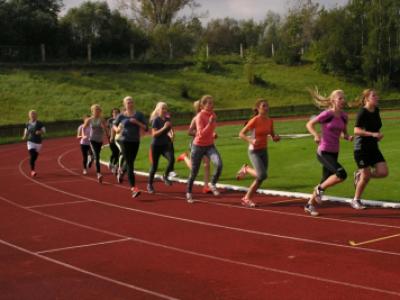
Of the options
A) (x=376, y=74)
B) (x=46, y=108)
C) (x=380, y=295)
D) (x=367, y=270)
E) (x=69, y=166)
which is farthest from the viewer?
(x=376, y=74)

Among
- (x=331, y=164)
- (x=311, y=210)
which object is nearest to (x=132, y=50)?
(x=311, y=210)

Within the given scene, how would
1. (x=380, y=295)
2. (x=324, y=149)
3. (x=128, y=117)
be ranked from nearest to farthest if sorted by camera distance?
(x=380, y=295)
(x=324, y=149)
(x=128, y=117)

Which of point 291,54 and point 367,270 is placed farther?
point 291,54

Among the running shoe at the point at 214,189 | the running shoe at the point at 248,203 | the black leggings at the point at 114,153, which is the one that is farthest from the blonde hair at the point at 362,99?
the black leggings at the point at 114,153

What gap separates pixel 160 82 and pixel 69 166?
4324 cm

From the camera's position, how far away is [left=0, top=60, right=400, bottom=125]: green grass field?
2025 inches

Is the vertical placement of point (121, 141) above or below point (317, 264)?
above

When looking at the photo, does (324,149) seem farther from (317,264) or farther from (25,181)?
(25,181)

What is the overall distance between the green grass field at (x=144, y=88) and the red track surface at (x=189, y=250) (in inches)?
1392

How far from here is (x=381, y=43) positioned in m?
71.9

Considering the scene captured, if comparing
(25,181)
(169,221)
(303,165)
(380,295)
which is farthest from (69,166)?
(380,295)

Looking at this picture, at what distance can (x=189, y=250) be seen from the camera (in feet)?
27.5

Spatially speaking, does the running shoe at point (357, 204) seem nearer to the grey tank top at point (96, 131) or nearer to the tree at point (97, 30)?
the grey tank top at point (96, 131)

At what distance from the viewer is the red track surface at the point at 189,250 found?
6.64m
